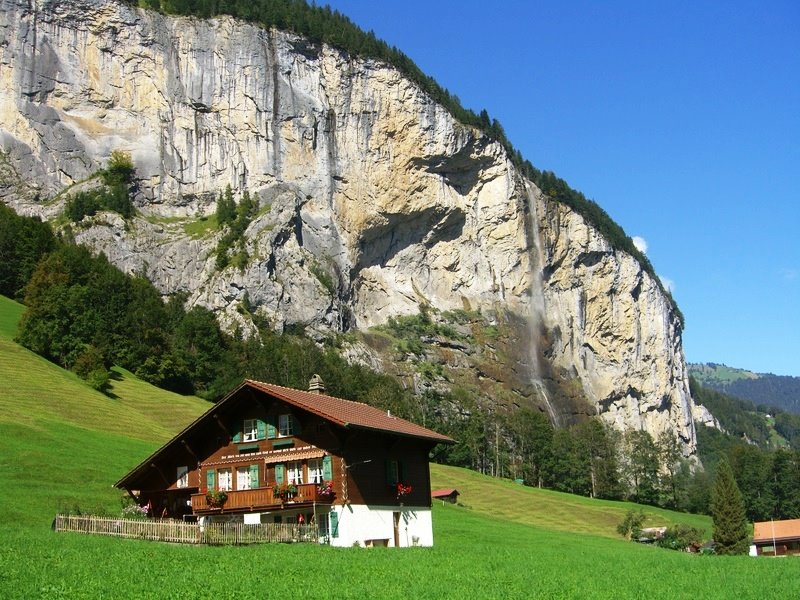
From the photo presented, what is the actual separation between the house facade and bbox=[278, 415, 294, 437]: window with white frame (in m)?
0.04

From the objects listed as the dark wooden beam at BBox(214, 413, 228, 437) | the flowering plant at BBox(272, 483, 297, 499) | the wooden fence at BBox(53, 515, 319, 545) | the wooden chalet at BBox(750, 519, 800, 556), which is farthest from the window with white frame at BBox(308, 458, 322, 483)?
the wooden chalet at BBox(750, 519, 800, 556)

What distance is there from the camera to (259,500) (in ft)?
125

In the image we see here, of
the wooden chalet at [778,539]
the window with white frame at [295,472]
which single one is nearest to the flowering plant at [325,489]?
the window with white frame at [295,472]

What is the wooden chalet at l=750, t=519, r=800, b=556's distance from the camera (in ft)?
224

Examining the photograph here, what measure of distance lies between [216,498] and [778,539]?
49.1 meters

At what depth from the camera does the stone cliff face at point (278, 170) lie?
12988cm

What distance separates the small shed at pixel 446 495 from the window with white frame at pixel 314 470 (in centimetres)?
3223

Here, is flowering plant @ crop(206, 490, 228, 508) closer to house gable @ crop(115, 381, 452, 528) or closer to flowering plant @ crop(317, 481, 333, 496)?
house gable @ crop(115, 381, 452, 528)

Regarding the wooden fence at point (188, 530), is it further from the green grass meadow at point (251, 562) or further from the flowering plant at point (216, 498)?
the flowering plant at point (216, 498)

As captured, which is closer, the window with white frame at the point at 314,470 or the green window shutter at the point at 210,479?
the window with white frame at the point at 314,470

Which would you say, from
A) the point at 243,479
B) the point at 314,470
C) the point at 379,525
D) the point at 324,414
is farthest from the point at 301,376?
the point at 324,414

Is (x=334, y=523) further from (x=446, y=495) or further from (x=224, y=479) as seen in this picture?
(x=446, y=495)

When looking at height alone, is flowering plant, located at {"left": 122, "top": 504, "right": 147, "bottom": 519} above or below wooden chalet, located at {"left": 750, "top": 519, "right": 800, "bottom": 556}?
above

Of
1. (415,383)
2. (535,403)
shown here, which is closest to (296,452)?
(415,383)
